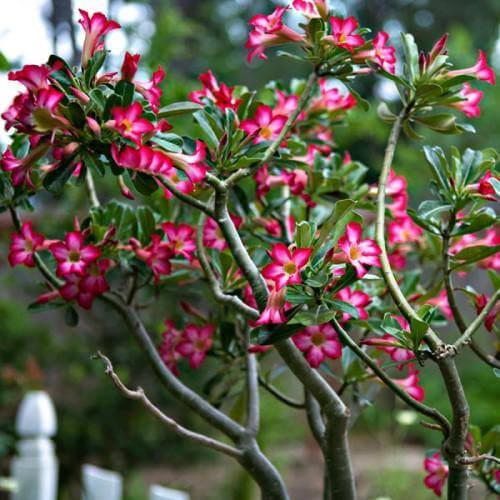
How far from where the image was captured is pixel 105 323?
3844 millimetres

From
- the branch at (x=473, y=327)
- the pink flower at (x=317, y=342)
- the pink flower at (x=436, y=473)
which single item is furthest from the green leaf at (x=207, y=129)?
the pink flower at (x=436, y=473)

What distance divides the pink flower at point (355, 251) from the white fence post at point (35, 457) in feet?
5.03

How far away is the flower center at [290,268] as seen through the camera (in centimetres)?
71

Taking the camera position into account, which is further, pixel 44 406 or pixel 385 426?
pixel 385 426

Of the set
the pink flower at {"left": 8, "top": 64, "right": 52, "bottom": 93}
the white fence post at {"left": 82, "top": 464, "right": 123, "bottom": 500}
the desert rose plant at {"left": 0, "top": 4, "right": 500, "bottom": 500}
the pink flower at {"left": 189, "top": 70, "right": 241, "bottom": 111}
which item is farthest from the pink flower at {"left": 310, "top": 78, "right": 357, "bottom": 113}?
the white fence post at {"left": 82, "top": 464, "right": 123, "bottom": 500}

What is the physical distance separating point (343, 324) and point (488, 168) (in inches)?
10.1

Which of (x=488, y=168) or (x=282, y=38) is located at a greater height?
(x=282, y=38)

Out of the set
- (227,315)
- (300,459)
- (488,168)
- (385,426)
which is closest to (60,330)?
(300,459)

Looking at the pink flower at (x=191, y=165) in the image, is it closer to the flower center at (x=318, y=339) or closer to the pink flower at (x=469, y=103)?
the flower center at (x=318, y=339)

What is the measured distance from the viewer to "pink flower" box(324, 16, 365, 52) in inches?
33.0

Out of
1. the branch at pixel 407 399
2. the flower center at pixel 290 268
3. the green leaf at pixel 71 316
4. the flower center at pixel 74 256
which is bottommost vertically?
the branch at pixel 407 399

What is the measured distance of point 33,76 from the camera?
28.0 inches

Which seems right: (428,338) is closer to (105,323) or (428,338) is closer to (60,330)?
(105,323)

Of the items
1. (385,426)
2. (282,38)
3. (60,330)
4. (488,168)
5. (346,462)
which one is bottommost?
(346,462)
